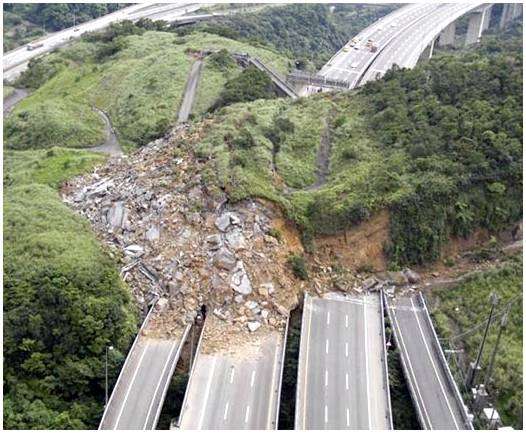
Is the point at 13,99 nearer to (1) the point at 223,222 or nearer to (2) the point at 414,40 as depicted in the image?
(1) the point at 223,222

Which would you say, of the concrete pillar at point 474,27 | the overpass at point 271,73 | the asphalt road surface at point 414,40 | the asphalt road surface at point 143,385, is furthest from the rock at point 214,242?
the concrete pillar at point 474,27

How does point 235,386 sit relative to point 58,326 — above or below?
below

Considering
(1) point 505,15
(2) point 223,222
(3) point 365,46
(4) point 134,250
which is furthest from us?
(1) point 505,15

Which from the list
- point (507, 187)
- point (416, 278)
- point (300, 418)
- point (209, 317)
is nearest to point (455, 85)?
point (507, 187)

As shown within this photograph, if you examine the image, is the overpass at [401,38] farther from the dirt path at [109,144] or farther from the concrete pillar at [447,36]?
the dirt path at [109,144]

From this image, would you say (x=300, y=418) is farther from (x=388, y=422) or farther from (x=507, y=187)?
(x=507, y=187)

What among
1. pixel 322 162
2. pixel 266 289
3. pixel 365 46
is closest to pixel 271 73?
pixel 365 46

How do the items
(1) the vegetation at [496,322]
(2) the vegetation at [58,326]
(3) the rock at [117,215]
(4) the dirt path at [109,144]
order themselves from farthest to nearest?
(4) the dirt path at [109,144] < (3) the rock at [117,215] < (1) the vegetation at [496,322] < (2) the vegetation at [58,326]
